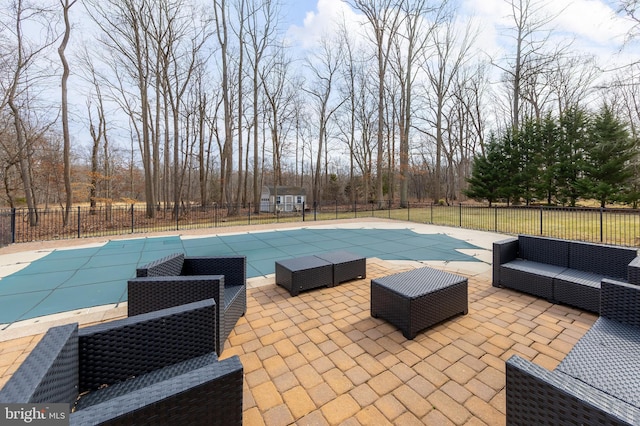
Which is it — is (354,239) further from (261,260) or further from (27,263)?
(27,263)

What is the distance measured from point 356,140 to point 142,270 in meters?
27.7

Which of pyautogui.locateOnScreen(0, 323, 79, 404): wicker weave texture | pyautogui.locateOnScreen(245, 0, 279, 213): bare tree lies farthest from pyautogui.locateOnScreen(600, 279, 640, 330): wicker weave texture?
pyautogui.locateOnScreen(245, 0, 279, 213): bare tree

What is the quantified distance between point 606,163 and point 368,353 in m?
20.0

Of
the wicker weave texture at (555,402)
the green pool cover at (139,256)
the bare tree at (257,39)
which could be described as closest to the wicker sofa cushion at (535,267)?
the green pool cover at (139,256)

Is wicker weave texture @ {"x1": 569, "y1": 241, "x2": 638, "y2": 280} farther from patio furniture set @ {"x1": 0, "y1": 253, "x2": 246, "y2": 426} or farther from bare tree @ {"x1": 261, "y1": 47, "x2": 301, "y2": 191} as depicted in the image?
bare tree @ {"x1": 261, "y1": 47, "x2": 301, "y2": 191}

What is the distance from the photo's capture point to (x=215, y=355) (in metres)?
1.76

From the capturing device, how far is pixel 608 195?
47.1ft

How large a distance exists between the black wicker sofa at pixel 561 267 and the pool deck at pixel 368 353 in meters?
0.18

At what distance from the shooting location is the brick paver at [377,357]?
177 centimetres

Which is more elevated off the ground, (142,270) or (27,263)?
(142,270)

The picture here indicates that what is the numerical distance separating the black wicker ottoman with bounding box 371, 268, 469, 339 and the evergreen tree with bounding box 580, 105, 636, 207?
57.7ft

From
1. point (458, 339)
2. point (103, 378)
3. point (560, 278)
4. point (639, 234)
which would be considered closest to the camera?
point (103, 378)

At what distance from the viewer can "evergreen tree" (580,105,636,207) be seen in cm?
1412

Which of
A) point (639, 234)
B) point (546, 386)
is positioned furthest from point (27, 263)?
point (639, 234)
